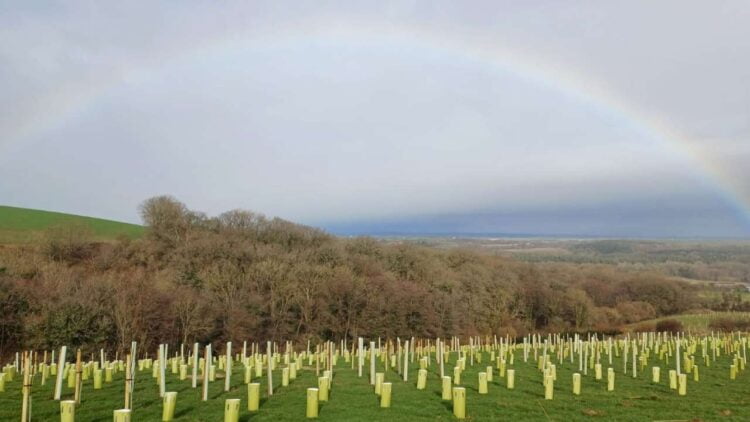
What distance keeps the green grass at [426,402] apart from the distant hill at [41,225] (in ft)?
156

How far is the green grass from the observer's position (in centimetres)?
1496

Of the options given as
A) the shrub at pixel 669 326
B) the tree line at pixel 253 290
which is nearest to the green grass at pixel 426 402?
the tree line at pixel 253 290

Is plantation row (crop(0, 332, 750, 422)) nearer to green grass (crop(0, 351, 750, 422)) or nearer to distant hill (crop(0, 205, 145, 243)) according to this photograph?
green grass (crop(0, 351, 750, 422))

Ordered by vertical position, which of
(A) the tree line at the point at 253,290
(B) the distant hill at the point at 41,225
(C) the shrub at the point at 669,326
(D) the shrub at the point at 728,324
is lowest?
(C) the shrub at the point at 669,326

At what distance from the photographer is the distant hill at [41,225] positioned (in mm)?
64450

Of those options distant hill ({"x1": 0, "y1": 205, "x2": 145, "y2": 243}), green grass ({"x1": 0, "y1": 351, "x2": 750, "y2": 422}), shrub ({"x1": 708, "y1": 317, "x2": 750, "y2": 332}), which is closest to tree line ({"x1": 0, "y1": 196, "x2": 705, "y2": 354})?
distant hill ({"x1": 0, "y1": 205, "x2": 145, "y2": 243})

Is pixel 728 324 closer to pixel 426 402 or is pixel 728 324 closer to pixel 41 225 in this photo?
pixel 426 402

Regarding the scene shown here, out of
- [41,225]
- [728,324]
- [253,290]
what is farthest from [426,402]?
[41,225]

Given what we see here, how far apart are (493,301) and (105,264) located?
152 ft

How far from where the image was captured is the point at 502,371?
2377 cm

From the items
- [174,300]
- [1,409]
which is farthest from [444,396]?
[174,300]

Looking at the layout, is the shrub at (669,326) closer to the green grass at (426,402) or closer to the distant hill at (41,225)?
the green grass at (426,402)

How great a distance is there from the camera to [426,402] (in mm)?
16828

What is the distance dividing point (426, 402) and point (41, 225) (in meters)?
74.8
